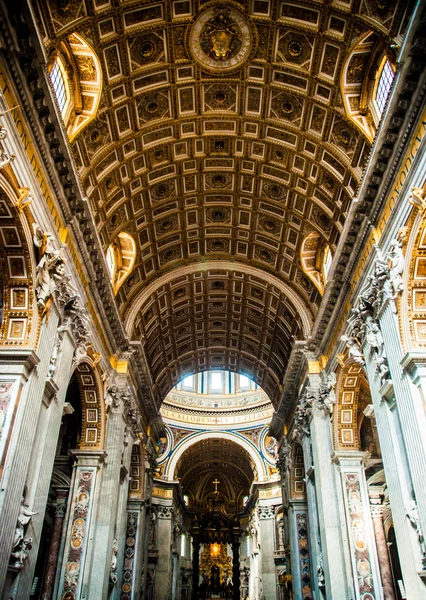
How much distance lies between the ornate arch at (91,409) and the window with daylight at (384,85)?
1226 centimetres

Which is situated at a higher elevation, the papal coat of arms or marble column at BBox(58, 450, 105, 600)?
the papal coat of arms

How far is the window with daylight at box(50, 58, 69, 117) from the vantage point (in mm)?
13547

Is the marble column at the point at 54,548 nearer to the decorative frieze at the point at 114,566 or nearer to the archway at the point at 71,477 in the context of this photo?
the archway at the point at 71,477

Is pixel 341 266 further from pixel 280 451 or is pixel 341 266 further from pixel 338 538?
pixel 280 451

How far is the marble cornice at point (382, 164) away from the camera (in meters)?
10.7

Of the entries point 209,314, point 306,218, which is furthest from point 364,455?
point 209,314

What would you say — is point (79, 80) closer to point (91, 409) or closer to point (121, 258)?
point (121, 258)

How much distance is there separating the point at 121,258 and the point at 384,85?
1192 centimetres

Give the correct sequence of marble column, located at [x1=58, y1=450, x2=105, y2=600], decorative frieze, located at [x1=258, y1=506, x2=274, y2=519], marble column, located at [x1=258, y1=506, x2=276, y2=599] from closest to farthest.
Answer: marble column, located at [x1=58, y1=450, x2=105, y2=600]
marble column, located at [x1=258, y1=506, x2=276, y2=599]
decorative frieze, located at [x1=258, y1=506, x2=274, y2=519]

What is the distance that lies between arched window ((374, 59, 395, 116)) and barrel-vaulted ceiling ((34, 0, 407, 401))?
2.32ft

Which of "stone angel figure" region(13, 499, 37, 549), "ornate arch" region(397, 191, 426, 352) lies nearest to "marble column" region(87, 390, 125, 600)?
"stone angel figure" region(13, 499, 37, 549)

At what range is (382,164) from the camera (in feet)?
41.6

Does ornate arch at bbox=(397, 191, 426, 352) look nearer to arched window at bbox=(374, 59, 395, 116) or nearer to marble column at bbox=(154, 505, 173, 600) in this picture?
arched window at bbox=(374, 59, 395, 116)

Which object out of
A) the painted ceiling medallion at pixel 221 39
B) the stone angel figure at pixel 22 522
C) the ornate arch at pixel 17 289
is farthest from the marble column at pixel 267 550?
the painted ceiling medallion at pixel 221 39
